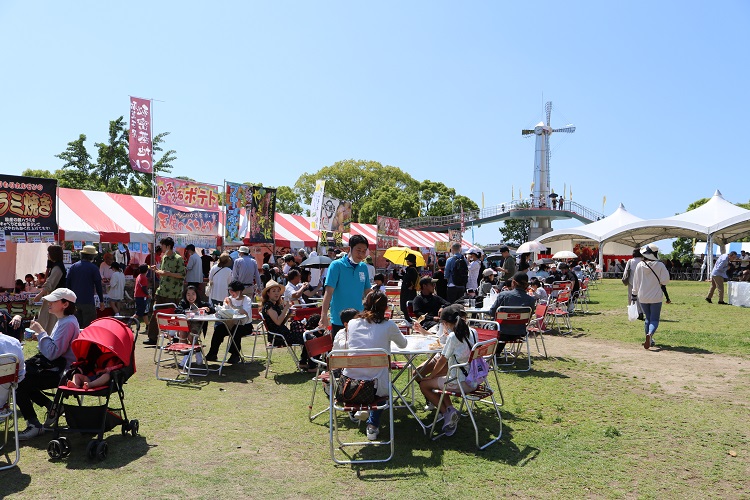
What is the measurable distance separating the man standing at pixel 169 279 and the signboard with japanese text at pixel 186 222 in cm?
428

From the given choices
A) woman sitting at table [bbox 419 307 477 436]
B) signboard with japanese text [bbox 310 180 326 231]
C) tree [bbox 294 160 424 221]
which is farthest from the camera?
tree [bbox 294 160 424 221]

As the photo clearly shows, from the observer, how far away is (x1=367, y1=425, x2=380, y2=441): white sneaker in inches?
169

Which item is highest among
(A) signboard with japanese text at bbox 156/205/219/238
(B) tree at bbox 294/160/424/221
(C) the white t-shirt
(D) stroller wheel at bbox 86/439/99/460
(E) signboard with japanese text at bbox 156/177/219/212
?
(B) tree at bbox 294/160/424/221

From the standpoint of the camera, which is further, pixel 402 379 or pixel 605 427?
pixel 402 379

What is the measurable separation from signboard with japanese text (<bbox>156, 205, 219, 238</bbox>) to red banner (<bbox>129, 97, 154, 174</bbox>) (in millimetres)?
2137

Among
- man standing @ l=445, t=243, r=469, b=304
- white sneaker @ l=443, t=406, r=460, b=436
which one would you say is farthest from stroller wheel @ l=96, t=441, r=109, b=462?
man standing @ l=445, t=243, r=469, b=304

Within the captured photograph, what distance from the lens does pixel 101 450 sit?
3.96 m

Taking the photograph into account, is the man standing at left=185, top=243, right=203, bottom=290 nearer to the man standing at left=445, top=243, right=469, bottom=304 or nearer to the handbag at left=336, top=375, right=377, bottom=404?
the man standing at left=445, top=243, right=469, bottom=304

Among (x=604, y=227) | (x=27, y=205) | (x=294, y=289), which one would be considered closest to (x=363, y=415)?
(x=294, y=289)

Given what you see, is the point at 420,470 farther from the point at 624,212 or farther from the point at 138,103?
the point at 624,212

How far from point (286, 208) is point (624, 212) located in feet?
98.2

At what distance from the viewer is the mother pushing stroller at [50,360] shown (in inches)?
179

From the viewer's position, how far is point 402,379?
6.46m

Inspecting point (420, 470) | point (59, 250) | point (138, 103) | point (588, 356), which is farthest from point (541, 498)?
Answer: point (138, 103)
